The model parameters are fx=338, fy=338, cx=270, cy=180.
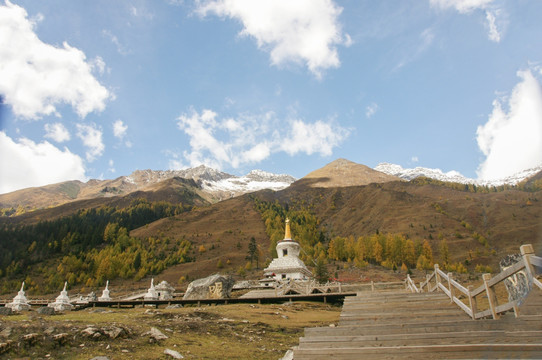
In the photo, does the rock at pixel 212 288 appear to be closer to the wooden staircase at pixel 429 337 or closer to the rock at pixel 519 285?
the wooden staircase at pixel 429 337

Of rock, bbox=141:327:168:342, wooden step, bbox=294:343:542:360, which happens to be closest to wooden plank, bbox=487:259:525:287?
wooden step, bbox=294:343:542:360

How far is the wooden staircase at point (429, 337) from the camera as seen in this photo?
626cm

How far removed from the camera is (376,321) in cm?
928

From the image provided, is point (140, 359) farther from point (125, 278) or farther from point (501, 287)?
point (125, 278)

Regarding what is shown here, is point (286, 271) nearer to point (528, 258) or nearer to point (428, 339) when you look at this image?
point (428, 339)

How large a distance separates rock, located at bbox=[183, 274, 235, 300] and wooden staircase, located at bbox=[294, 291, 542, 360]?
71.9 ft

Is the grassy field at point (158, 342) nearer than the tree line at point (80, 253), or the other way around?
the grassy field at point (158, 342)

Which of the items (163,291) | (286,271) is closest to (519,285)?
(163,291)

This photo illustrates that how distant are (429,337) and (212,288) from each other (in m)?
26.0

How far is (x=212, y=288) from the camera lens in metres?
30.8

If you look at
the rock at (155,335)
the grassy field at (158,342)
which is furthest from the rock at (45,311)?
the rock at (155,335)

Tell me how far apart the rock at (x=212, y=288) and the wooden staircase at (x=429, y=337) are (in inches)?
863

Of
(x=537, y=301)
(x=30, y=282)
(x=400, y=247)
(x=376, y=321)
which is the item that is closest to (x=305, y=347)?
(x=376, y=321)

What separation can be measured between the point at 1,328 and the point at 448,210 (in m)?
153
